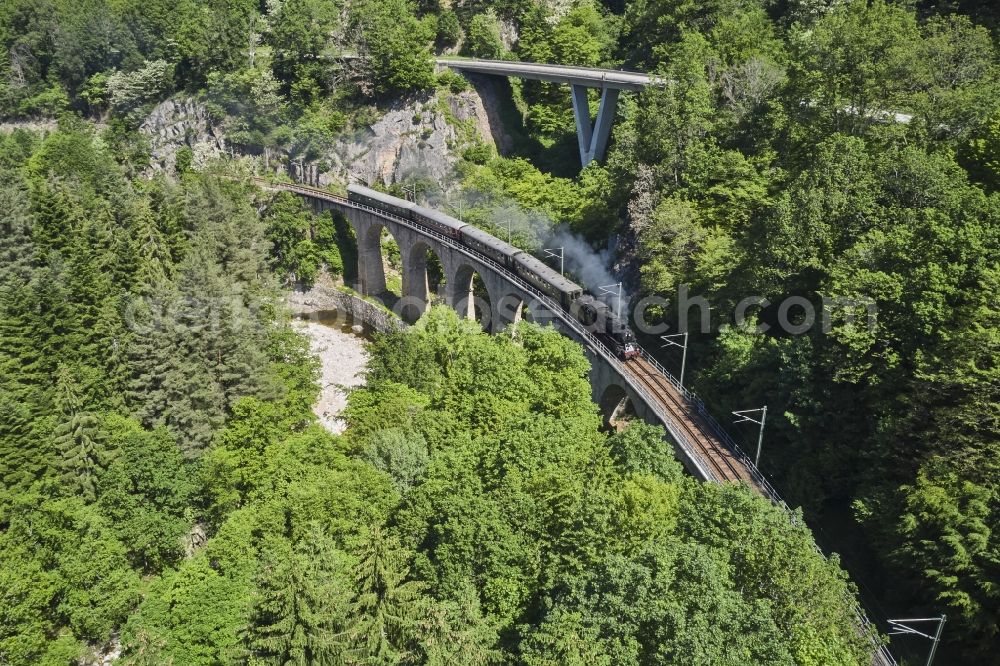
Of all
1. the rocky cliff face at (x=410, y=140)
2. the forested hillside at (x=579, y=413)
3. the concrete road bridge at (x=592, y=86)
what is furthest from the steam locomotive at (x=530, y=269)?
the concrete road bridge at (x=592, y=86)

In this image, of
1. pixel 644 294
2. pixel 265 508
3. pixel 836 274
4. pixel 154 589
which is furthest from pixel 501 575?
pixel 644 294

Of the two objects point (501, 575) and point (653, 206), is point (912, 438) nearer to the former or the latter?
point (501, 575)

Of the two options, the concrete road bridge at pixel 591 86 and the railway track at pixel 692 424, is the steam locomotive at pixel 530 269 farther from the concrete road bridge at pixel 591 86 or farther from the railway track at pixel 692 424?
the concrete road bridge at pixel 591 86

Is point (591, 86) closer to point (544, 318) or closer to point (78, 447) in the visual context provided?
point (544, 318)

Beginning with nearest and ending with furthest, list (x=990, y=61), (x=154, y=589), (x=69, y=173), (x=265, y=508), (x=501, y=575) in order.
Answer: (x=501, y=575), (x=154, y=589), (x=265, y=508), (x=990, y=61), (x=69, y=173)

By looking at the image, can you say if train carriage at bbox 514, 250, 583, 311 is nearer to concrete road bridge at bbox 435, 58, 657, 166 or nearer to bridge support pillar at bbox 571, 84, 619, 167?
bridge support pillar at bbox 571, 84, 619, 167

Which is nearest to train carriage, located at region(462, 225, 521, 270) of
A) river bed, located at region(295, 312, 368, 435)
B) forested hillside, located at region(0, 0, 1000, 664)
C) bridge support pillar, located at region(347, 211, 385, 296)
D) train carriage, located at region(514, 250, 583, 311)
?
train carriage, located at region(514, 250, 583, 311)
